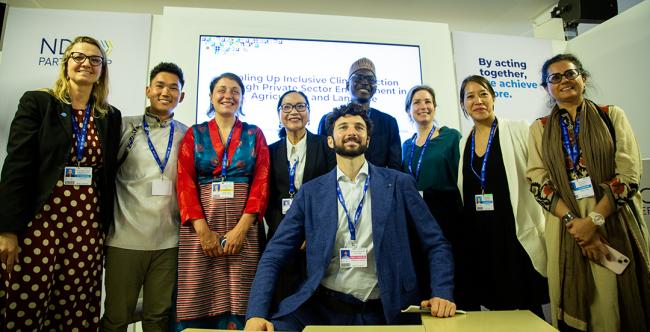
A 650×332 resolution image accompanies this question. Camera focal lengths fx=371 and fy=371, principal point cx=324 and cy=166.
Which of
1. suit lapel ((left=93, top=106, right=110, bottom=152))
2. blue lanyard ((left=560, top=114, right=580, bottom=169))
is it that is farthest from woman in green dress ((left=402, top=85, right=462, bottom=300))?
suit lapel ((left=93, top=106, right=110, bottom=152))

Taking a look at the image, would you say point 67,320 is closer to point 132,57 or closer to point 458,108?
point 132,57

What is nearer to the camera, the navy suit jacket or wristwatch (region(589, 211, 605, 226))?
the navy suit jacket

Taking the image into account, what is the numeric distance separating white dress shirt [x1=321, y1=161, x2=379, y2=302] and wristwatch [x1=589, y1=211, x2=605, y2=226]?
43.5 inches

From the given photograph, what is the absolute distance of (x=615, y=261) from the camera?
71.5 inches

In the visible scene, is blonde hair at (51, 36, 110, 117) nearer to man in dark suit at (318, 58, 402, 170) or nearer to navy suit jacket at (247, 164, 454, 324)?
navy suit jacket at (247, 164, 454, 324)

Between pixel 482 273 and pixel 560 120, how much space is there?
99 centimetres

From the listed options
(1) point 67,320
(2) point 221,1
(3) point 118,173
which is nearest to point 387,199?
(3) point 118,173

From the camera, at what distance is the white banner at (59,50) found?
135 inches

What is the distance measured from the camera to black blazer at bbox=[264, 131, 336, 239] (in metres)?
2.32

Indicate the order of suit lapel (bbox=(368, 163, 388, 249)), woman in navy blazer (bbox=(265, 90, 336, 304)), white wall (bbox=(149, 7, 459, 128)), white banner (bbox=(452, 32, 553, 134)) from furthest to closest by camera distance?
white banner (bbox=(452, 32, 553, 134)), white wall (bbox=(149, 7, 459, 128)), woman in navy blazer (bbox=(265, 90, 336, 304)), suit lapel (bbox=(368, 163, 388, 249))

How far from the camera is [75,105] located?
6.62ft

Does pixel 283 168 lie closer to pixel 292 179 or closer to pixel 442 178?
pixel 292 179

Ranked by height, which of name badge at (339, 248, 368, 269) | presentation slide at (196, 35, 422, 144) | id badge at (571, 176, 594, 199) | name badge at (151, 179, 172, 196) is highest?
presentation slide at (196, 35, 422, 144)

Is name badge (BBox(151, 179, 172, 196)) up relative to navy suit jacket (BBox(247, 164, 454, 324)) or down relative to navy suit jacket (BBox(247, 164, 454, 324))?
up
